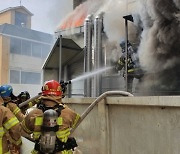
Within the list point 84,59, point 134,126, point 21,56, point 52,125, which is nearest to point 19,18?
point 21,56

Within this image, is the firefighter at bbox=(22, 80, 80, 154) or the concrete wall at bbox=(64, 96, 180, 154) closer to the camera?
the firefighter at bbox=(22, 80, 80, 154)

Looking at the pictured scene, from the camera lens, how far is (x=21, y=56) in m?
26.8

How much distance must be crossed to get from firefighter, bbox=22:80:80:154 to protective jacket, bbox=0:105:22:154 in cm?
47

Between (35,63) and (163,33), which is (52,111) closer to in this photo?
(163,33)

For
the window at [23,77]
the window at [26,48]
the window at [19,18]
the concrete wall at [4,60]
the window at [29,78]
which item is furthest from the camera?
the window at [19,18]

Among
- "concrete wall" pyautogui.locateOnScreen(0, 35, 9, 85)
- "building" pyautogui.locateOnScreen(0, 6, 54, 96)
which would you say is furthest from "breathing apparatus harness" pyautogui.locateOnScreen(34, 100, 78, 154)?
"building" pyautogui.locateOnScreen(0, 6, 54, 96)

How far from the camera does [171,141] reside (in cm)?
278

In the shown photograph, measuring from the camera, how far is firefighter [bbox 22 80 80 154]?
104 inches

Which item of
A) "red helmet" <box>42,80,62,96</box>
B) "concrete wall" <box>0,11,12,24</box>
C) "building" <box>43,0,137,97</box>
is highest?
"concrete wall" <box>0,11,12,24</box>

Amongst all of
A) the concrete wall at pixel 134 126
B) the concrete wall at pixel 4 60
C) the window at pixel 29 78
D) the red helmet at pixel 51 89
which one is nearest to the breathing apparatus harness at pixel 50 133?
the red helmet at pixel 51 89

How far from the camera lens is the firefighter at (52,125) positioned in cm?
265

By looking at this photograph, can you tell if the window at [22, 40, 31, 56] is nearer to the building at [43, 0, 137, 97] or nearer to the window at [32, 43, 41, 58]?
the window at [32, 43, 41, 58]

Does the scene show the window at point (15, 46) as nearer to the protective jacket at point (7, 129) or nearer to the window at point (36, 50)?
the window at point (36, 50)

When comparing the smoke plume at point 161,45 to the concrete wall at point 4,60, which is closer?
the smoke plume at point 161,45
